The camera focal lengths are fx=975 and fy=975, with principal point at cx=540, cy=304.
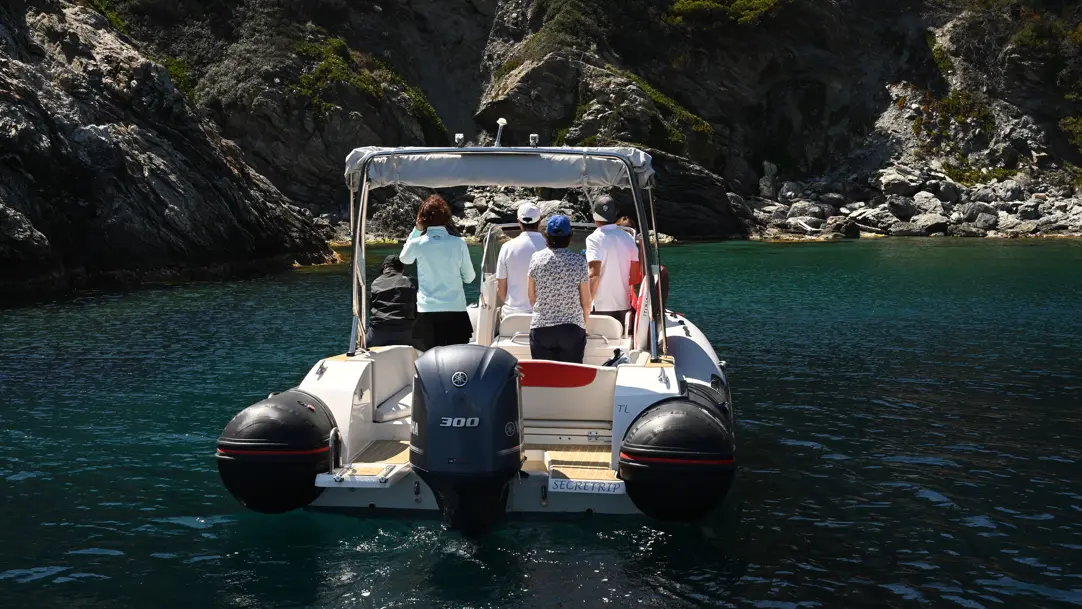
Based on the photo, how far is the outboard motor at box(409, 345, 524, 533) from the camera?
650cm

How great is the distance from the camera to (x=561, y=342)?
859cm

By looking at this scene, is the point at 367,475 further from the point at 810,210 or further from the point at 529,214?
the point at 810,210

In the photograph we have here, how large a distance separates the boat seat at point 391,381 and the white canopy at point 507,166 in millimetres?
1603

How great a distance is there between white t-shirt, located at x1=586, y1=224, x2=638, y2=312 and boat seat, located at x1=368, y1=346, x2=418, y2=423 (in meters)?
2.28

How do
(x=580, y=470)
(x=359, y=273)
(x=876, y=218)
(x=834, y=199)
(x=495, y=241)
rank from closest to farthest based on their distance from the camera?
(x=580, y=470) → (x=359, y=273) → (x=495, y=241) → (x=876, y=218) → (x=834, y=199)

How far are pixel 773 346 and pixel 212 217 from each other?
24486mm

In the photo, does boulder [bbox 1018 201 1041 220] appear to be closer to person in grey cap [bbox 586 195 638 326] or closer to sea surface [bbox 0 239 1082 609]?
sea surface [bbox 0 239 1082 609]

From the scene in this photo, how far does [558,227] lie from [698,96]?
71987mm

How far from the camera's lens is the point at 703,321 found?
2091 cm

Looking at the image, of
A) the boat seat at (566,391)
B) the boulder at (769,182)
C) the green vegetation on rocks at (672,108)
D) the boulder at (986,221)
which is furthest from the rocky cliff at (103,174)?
the boulder at (769,182)

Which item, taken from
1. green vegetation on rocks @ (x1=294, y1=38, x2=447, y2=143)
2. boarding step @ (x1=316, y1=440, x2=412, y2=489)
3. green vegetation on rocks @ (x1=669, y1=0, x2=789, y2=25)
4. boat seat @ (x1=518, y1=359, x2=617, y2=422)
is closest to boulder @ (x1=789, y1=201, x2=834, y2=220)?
green vegetation on rocks @ (x1=669, y1=0, x2=789, y2=25)

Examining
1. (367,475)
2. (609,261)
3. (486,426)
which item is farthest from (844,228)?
(486,426)

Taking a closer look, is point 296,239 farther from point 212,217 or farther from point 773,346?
point 773,346

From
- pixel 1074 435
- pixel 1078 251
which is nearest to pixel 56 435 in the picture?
pixel 1074 435
